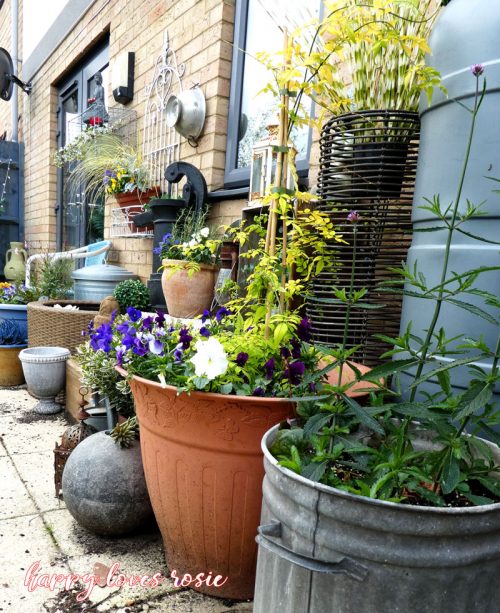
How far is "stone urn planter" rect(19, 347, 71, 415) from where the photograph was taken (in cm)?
271

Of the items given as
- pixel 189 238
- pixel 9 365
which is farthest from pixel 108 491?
pixel 9 365

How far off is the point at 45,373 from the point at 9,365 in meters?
0.75

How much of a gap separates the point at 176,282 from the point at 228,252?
1.02 feet

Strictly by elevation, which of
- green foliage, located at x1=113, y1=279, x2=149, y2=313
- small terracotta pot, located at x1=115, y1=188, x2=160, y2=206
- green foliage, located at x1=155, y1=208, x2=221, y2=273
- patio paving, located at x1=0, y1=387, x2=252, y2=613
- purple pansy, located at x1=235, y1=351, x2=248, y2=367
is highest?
small terracotta pot, located at x1=115, y1=188, x2=160, y2=206

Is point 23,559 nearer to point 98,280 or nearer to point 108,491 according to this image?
point 108,491

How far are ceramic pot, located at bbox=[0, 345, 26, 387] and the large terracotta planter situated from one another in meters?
2.34

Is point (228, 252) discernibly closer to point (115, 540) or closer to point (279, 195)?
point (279, 195)

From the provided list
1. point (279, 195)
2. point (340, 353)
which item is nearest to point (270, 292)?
point (279, 195)

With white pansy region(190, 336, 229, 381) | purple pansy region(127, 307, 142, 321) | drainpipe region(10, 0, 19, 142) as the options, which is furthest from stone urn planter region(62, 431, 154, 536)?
drainpipe region(10, 0, 19, 142)

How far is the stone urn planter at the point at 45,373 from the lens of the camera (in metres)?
2.71

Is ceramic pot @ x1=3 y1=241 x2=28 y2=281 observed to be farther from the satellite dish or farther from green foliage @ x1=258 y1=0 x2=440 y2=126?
green foliage @ x1=258 y1=0 x2=440 y2=126

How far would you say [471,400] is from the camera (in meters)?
0.73

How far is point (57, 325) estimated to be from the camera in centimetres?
288

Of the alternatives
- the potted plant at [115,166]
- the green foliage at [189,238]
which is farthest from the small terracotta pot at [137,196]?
the green foliage at [189,238]
